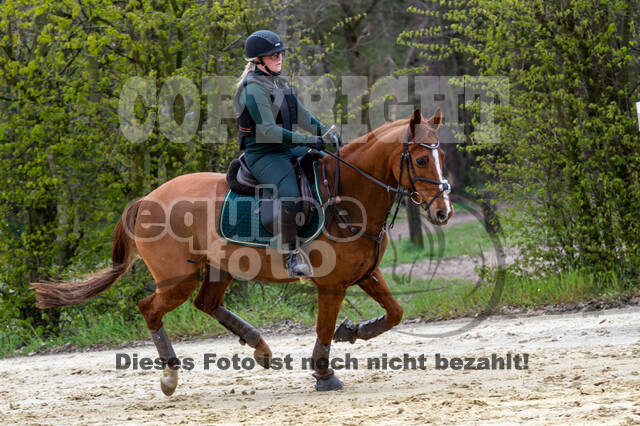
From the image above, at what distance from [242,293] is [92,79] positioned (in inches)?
154

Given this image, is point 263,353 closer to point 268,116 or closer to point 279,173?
point 279,173

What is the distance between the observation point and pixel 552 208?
9.99 meters

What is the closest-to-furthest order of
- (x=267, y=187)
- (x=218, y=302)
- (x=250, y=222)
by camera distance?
(x=267, y=187) → (x=250, y=222) → (x=218, y=302)

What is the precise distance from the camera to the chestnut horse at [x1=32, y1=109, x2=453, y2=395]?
19.2 feet

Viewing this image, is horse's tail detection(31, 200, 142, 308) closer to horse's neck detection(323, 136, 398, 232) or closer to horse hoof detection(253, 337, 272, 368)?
horse hoof detection(253, 337, 272, 368)

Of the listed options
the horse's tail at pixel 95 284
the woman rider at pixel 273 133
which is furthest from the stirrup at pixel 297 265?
the horse's tail at pixel 95 284

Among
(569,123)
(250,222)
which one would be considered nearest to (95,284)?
(250,222)

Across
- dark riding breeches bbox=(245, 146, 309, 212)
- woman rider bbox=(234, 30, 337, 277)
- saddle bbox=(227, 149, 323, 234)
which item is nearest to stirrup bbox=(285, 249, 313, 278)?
woman rider bbox=(234, 30, 337, 277)

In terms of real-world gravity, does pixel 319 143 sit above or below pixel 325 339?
above

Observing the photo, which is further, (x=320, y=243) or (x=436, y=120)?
(x=320, y=243)

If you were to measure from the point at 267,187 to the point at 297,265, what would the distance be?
2.39ft

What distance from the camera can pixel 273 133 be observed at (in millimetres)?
6012

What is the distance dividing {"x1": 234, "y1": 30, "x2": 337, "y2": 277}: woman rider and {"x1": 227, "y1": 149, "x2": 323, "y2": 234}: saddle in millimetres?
63

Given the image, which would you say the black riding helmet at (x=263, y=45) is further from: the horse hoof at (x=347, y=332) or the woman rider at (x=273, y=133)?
the horse hoof at (x=347, y=332)
